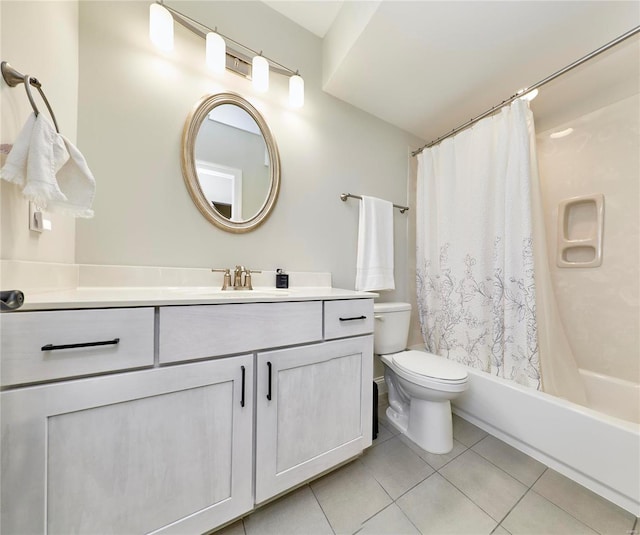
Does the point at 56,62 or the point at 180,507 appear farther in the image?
the point at 56,62

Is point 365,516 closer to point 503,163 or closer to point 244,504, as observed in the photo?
point 244,504

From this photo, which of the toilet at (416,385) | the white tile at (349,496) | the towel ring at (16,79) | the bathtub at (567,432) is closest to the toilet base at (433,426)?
the toilet at (416,385)

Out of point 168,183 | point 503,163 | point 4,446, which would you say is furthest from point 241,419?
point 503,163

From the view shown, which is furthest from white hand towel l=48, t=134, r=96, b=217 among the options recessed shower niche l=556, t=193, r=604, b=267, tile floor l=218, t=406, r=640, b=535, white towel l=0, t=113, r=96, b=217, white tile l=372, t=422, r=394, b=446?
recessed shower niche l=556, t=193, r=604, b=267

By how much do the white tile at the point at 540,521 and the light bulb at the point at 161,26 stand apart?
8.11ft

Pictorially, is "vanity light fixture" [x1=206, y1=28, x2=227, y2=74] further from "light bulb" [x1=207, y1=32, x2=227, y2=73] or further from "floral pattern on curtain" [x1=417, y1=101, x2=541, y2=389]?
"floral pattern on curtain" [x1=417, y1=101, x2=541, y2=389]

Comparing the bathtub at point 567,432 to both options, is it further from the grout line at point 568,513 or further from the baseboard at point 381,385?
the baseboard at point 381,385

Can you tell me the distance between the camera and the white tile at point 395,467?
1044mm

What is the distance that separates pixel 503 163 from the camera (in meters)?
1.36

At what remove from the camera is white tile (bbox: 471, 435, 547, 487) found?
1088 millimetres

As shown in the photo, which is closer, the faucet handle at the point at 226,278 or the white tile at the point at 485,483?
the white tile at the point at 485,483

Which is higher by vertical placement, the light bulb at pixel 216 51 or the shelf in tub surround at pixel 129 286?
the light bulb at pixel 216 51

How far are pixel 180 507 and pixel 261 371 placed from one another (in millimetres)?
444

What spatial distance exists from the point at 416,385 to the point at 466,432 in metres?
0.54
